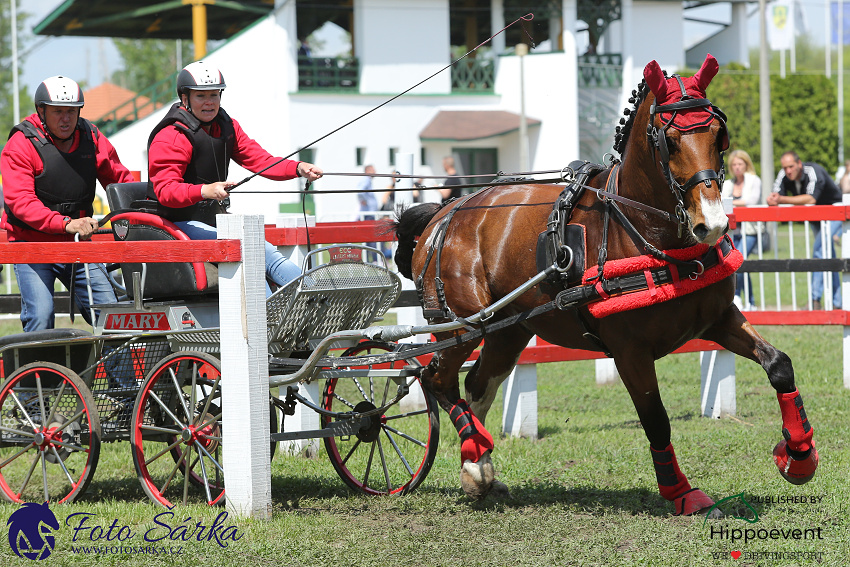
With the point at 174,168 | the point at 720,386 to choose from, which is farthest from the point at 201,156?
the point at 720,386

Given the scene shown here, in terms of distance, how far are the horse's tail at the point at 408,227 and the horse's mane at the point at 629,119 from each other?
1.50m

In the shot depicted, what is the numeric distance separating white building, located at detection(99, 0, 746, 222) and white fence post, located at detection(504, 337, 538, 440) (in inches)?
810

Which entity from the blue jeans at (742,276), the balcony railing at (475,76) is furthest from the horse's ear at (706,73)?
the balcony railing at (475,76)

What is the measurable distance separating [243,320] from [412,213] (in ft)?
5.94

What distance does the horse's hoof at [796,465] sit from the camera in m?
4.98

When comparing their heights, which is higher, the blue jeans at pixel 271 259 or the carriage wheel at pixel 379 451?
the blue jeans at pixel 271 259

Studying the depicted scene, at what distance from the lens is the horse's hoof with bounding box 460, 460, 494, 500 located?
18.5ft

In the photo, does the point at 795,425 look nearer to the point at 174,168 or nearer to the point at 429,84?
the point at 174,168

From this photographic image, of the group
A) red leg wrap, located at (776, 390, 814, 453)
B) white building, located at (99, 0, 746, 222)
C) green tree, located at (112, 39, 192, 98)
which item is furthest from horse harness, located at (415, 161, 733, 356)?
green tree, located at (112, 39, 192, 98)

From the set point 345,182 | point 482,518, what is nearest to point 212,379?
point 482,518

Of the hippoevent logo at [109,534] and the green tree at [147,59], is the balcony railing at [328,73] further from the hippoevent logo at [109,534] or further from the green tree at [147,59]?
the green tree at [147,59]

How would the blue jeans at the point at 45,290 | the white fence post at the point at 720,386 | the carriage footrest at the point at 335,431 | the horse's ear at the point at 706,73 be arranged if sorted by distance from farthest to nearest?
the white fence post at the point at 720,386, the blue jeans at the point at 45,290, the carriage footrest at the point at 335,431, the horse's ear at the point at 706,73

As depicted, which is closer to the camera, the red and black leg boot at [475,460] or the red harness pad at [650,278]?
the red harness pad at [650,278]

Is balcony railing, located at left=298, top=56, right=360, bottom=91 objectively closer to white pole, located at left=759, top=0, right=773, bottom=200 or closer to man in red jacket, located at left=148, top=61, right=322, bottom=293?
white pole, located at left=759, top=0, right=773, bottom=200
